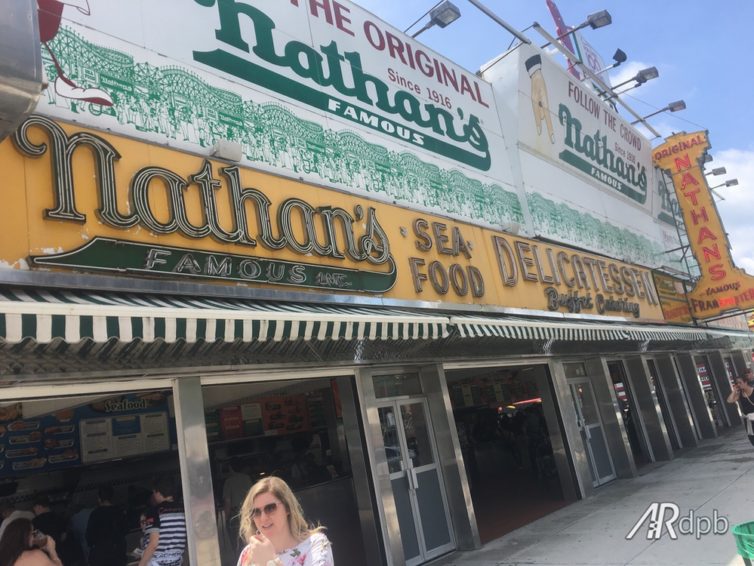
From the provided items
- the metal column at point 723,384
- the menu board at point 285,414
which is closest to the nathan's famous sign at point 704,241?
the metal column at point 723,384

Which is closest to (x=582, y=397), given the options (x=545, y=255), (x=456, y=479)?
(x=545, y=255)

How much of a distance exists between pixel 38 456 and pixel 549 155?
1124cm

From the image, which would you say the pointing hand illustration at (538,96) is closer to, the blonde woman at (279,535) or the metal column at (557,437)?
the metal column at (557,437)

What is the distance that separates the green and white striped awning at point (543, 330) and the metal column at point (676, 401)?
422cm

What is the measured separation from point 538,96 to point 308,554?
40.0ft

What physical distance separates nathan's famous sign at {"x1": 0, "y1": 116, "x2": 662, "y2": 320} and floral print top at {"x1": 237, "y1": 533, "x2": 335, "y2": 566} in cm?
292

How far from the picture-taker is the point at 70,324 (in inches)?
146

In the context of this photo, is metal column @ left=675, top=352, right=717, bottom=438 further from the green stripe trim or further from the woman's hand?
the green stripe trim

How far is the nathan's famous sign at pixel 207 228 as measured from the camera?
464 cm

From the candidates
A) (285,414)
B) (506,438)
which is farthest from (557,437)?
(506,438)

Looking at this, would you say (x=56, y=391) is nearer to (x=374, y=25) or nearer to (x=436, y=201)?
(x=436, y=201)

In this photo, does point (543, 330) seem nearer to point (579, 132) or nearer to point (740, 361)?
point (579, 132)

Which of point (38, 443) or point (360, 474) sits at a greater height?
point (38, 443)

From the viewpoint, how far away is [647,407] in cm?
1392
